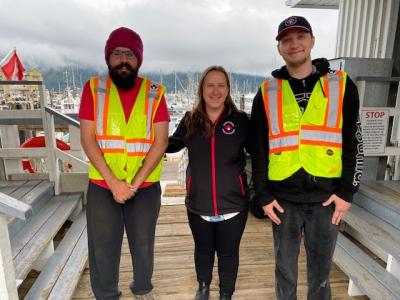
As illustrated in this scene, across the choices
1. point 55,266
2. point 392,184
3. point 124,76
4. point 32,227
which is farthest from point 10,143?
point 392,184

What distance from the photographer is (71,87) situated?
3528 centimetres

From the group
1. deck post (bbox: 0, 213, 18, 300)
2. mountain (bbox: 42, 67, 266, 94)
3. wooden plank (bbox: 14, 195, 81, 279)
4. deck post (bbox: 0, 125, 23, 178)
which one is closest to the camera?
deck post (bbox: 0, 213, 18, 300)

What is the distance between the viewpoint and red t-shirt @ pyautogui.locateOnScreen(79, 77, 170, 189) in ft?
5.16

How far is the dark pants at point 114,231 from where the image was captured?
64.7 inches

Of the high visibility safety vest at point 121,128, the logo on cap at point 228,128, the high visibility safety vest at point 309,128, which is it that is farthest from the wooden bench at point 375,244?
the high visibility safety vest at point 121,128

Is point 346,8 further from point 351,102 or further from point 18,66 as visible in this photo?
point 18,66

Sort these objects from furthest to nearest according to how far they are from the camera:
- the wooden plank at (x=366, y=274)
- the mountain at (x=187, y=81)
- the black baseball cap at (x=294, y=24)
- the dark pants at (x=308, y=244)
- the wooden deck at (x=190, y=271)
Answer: the mountain at (x=187, y=81), the wooden deck at (x=190, y=271), the wooden plank at (x=366, y=274), the dark pants at (x=308, y=244), the black baseball cap at (x=294, y=24)

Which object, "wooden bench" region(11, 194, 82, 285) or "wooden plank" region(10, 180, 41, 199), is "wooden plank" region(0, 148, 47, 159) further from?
"wooden bench" region(11, 194, 82, 285)

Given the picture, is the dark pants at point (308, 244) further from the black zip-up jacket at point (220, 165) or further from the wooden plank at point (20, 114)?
the wooden plank at point (20, 114)

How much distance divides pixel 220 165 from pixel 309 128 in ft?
1.68

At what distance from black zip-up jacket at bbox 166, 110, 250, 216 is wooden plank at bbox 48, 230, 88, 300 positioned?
3.75 ft

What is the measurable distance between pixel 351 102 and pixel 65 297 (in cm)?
212

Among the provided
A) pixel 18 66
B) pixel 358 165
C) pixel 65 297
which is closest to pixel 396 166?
pixel 358 165

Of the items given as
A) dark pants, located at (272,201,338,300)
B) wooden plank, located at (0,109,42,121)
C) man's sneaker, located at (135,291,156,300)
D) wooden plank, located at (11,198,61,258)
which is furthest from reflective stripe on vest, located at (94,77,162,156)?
wooden plank, located at (0,109,42,121)
